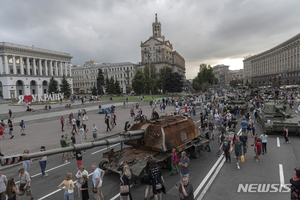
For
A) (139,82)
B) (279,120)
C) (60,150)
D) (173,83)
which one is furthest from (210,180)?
(173,83)

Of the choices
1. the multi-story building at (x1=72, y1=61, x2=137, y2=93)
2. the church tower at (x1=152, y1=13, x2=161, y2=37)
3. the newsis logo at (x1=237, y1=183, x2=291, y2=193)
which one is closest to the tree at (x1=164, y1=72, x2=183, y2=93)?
the multi-story building at (x1=72, y1=61, x2=137, y2=93)

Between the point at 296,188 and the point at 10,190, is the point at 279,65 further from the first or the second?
the point at 10,190

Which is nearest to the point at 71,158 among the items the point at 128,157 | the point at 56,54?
the point at 128,157

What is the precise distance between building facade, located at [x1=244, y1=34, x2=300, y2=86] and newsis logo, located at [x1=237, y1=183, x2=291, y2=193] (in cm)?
7269

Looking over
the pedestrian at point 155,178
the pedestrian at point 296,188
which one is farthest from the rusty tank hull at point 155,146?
the pedestrian at point 296,188

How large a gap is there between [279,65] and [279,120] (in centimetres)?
10856

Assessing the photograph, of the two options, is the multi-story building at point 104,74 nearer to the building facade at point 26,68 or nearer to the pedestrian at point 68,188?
the building facade at point 26,68

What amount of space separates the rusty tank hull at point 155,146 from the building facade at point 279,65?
7212 cm

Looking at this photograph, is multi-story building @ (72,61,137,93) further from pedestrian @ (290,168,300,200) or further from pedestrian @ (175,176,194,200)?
pedestrian @ (290,168,300,200)

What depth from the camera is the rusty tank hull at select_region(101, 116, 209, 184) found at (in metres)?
8.17

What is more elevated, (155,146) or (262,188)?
(155,146)

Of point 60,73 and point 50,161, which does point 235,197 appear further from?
point 60,73

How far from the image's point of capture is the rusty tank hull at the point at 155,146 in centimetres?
817

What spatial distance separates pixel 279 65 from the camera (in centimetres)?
10275
